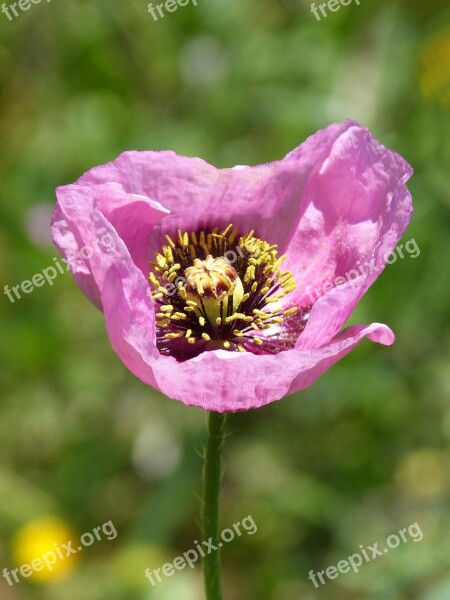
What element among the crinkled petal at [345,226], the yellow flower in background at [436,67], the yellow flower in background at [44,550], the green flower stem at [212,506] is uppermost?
the crinkled petal at [345,226]

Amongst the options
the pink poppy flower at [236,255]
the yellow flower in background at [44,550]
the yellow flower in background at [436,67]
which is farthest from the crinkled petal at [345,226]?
the yellow flower in background at [436,67]

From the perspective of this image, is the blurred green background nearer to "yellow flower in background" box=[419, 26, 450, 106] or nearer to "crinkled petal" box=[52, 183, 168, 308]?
"yellow flower in background" box=[419, 26, 450, 106]

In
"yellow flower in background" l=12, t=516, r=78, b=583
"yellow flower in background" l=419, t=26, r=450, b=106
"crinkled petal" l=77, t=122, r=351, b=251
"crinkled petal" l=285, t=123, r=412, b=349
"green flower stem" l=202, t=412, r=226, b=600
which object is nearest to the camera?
"green flower stem" l=202, t=412, r=226, b=600

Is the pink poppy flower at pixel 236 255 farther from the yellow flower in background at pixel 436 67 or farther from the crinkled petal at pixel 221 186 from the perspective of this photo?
the yellow flower in background at pixel 436 67

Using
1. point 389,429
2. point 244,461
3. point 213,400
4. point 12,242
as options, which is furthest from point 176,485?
point 213,400

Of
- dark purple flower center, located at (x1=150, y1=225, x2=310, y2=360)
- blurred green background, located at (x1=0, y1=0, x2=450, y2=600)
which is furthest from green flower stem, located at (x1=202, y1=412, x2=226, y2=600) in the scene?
blurred green background, located at (x1=0, y1=0, x2=450, y2=600)

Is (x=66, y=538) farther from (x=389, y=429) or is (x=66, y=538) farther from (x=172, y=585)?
(x=389, y=429)

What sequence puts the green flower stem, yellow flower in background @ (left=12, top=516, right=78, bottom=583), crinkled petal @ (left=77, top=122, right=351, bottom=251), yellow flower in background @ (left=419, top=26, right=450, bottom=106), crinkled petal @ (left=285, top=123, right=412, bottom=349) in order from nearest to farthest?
the green flower stem → crinkled petal @ (left=285, top=123, right=412, bottom=349) → crinkled petal @ (left=77, top=122, right=351, bottom=251) → yellow flower in background @ (left=12, top=516, right=78, bottom=583) → yellow flower in background @ (left=419, top=26, right=450, bottom=106)

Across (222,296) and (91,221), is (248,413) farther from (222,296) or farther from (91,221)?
(91,221)
